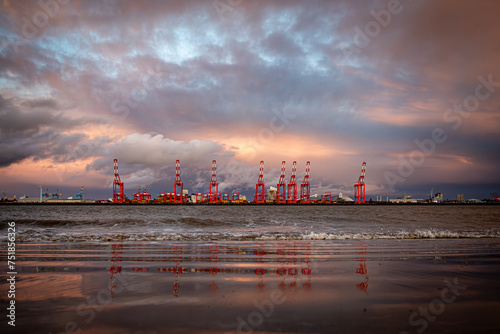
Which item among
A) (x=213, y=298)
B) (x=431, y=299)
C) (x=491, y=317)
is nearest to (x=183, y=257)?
(x=213, y=298)

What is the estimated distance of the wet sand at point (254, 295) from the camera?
3.51 metres

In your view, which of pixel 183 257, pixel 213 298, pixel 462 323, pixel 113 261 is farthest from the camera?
pixel 183 257

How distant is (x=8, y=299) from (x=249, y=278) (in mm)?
4043

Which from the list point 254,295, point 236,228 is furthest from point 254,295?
point 236,228

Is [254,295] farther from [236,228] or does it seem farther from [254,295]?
[236,228]

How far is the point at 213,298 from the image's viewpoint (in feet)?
14.7

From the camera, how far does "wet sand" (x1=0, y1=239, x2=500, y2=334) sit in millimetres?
3506

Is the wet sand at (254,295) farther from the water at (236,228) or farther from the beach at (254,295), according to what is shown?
the water at (236,228)

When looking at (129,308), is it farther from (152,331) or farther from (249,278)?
(249,278)

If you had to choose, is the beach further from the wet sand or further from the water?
the water
